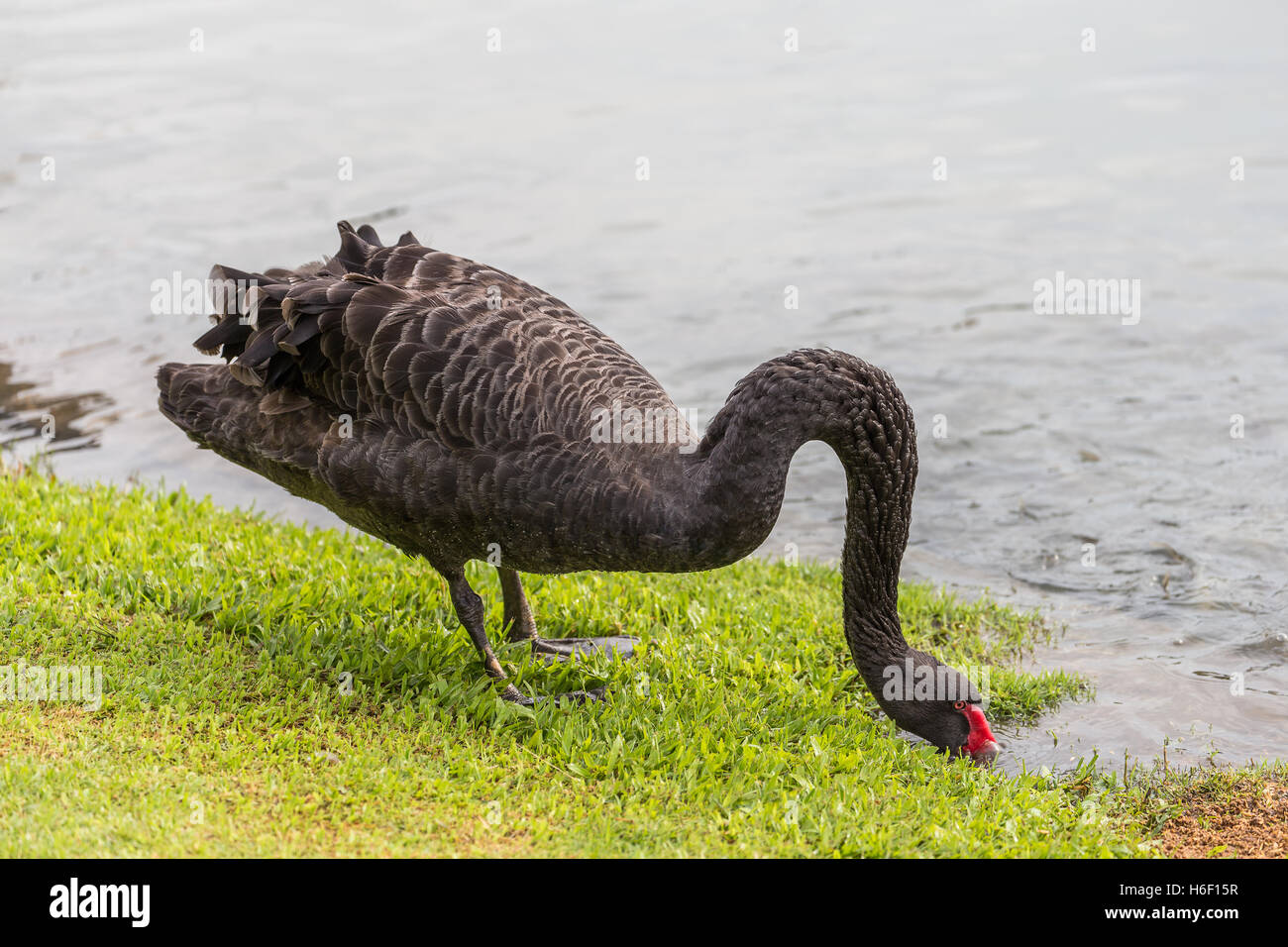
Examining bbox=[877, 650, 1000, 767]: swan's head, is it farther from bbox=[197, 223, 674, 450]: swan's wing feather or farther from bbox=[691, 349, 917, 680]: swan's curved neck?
bbox=[197, 223, 674, 450]: swan's wing feather

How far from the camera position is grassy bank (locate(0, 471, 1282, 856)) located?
15.5 ft

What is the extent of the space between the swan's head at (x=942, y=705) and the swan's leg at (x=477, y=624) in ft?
4.48

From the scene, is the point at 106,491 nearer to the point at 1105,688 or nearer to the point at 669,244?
the point at 1105,688

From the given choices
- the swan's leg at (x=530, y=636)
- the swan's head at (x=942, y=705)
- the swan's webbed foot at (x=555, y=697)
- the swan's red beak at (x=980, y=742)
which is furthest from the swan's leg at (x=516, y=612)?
the swan's red beak at (x=980, y=742)

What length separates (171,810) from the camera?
4.58 m

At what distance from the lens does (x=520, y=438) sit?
18.0ft

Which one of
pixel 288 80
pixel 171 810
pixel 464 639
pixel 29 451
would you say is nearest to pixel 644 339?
pixel 29 451

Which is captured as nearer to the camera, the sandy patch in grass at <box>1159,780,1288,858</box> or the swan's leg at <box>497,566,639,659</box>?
the sandy patch in grass at <box>1159,780,1288,858</box>

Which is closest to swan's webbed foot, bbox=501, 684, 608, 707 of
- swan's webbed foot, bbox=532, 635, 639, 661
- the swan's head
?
swan's webbed foot, bbox=532, 635, 639, 661

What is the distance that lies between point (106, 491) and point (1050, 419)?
22.6ft

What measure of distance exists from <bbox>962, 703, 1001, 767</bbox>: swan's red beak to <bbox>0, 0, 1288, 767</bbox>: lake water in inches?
14.3

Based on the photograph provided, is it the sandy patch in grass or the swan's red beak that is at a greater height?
the swan's red beak

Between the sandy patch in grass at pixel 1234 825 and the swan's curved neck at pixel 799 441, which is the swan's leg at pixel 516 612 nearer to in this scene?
the swan's curved neck at pixel 799 441

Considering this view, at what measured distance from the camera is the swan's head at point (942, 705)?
18.9 ft
